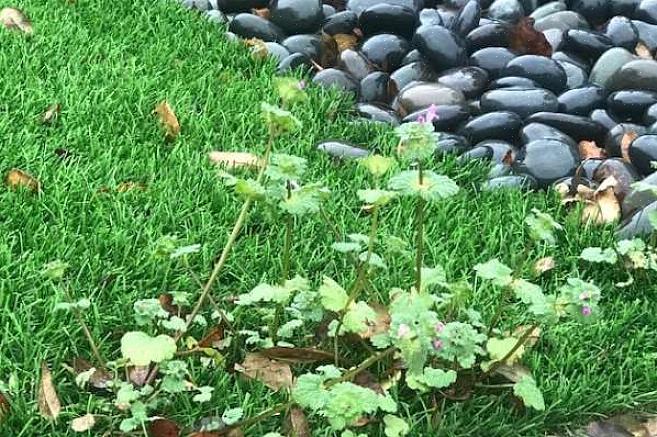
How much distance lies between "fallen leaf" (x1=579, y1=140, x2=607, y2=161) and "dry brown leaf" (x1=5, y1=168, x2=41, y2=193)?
1.66 meters

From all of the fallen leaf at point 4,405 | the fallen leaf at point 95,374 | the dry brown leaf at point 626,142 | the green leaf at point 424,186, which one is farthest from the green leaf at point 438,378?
the dry brown leaf at point 626,142

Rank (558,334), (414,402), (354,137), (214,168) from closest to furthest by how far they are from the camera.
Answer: (414,402) → (558,334) → (214,168) → (354,137)

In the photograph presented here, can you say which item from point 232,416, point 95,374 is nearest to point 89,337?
point 95,374

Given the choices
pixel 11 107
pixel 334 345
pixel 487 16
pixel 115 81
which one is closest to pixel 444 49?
pixel 487 16

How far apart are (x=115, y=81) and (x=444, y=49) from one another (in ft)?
3.86

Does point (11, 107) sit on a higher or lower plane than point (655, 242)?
higher

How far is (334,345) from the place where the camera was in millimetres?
1966

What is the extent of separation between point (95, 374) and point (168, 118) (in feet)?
3.93

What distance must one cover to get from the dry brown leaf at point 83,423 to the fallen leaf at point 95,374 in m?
0.08

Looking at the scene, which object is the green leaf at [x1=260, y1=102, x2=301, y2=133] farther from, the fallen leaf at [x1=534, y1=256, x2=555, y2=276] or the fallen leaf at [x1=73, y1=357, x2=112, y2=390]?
the fallen leaf at [x1=534, y1=256, x2=555, y2=276]

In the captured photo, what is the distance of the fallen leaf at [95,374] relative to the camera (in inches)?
72.4

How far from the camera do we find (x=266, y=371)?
194 centimetres

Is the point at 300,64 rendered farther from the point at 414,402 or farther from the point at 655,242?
the point at 414,402

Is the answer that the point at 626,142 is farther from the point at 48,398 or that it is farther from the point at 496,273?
the point at 48,398
